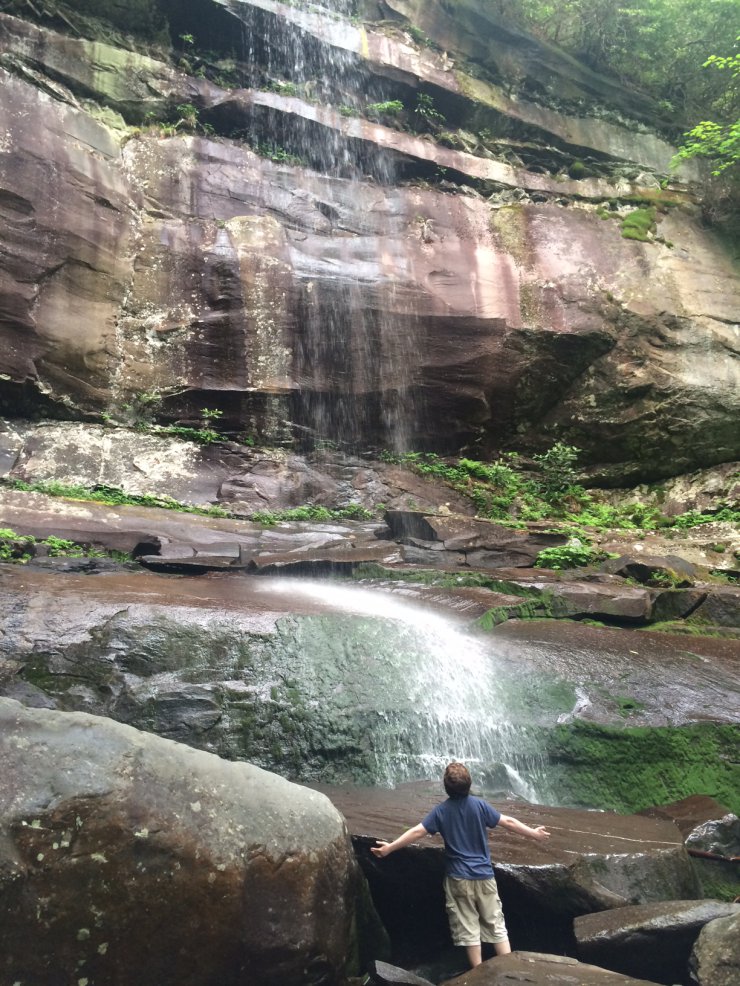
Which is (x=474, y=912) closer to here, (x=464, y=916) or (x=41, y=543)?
(x=464, y=916)

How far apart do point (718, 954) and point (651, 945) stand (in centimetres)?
39

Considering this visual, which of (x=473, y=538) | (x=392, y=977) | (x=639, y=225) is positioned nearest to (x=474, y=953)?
(x=392, y=977)

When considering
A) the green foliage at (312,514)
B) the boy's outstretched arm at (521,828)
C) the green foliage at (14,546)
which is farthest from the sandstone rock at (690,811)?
the green foliage at (312,514)

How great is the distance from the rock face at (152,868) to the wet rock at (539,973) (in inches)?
29.1

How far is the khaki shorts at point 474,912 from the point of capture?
13.8 ft

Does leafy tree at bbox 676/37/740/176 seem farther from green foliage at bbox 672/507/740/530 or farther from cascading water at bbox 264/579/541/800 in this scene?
cascading water at bbox 264/579/541/800

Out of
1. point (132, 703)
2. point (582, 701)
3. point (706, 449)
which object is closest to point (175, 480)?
point (132, 703)

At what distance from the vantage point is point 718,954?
3.78 metres

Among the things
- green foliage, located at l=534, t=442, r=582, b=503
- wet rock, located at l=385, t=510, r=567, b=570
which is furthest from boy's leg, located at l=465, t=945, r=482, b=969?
green foliage, located at l=534, t=442, r=582, b=503

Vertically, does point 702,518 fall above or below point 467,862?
above

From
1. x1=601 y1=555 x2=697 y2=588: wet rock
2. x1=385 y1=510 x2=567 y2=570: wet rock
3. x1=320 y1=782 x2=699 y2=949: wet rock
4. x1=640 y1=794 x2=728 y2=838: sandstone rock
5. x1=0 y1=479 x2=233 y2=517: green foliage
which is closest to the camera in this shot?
x1=320 y1=782 x2=699 y2=949: wet rock

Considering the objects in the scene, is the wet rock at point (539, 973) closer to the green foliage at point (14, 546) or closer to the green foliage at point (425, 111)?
the green foliage at point (14, 546)

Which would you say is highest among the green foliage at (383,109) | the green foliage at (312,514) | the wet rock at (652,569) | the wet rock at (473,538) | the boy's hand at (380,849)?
the green foliage at (383,109)

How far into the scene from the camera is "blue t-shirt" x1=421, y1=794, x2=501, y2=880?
14.0 feet
